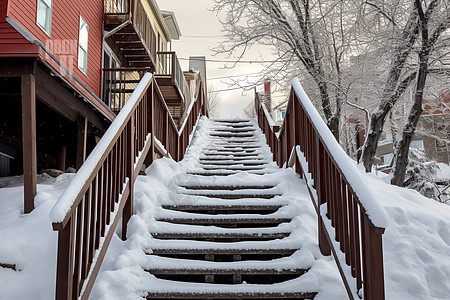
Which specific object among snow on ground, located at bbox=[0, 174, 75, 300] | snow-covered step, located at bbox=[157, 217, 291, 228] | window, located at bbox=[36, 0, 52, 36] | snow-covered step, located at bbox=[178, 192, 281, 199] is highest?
window, located at bbox=[36, 0, 52, 36]

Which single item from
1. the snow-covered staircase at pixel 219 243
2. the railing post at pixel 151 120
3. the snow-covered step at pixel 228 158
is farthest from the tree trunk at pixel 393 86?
the railing post at pixel 151 120

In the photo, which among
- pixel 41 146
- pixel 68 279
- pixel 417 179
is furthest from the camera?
pixel 417 179

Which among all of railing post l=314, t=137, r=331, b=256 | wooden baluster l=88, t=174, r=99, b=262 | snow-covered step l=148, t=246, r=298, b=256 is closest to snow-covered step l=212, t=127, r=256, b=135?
railing post l=314, t=137, r=331, b=256

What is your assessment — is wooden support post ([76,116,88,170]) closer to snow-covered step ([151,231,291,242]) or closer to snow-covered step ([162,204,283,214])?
snow-covered step ([162,204,283,214])

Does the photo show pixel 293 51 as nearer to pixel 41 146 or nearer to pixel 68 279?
pixel 41 146

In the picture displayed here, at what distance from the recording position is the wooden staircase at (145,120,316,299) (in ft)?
11.0

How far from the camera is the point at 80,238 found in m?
2.82

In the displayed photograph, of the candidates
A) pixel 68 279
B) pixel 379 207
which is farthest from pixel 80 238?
pixel 379 207

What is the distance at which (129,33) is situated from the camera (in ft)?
42.7

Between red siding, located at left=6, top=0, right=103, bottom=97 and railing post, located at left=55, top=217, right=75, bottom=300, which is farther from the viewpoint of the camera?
red siding, located at left=6, top=0, right=103, bottom=97

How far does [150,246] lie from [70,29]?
26.8 ft

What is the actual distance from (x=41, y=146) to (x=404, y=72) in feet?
30.8

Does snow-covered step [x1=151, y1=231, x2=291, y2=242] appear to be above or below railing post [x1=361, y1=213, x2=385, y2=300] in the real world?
below

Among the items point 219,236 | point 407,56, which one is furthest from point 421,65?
point 219,236
